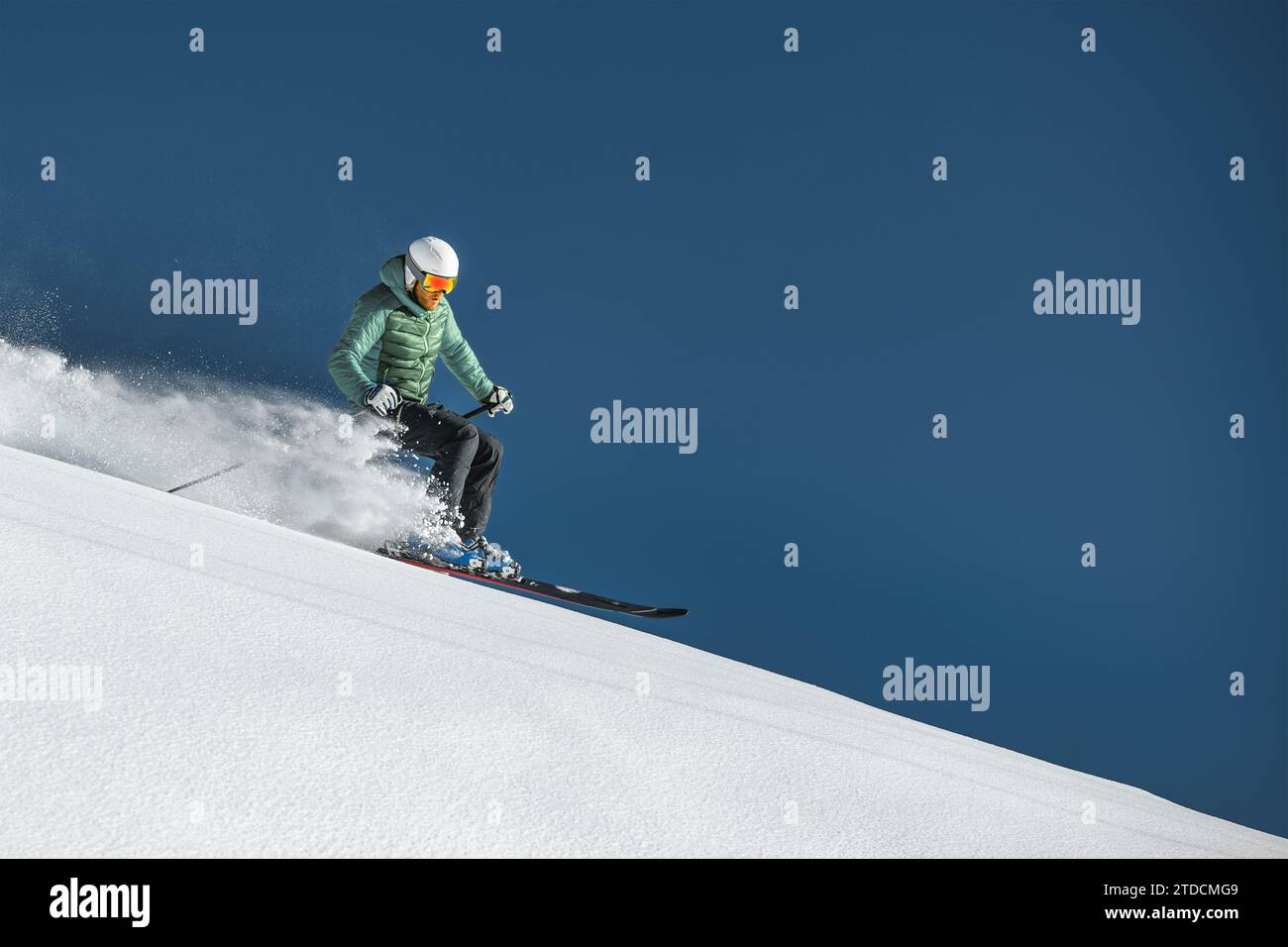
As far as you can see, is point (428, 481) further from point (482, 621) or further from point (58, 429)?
point (58, 429)

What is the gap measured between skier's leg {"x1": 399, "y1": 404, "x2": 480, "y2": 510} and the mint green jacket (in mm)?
194

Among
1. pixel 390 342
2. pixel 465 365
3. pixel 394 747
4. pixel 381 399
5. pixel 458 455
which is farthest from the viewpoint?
pixel 465 365

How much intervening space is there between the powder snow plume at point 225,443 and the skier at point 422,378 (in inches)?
15.3

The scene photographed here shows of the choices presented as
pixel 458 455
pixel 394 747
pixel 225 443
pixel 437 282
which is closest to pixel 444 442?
pixel 458 455

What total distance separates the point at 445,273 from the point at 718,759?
4146mm

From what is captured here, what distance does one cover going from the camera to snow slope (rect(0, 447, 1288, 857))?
1.07m

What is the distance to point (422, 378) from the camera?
216 inches

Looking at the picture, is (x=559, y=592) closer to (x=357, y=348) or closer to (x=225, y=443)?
(x=357, y=348)

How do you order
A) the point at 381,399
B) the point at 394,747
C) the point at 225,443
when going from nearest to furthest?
the point at 394,747, the point at 381,399, the point at 225,443

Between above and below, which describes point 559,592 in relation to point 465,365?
below

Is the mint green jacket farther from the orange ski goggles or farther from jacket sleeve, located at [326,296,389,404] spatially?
the orange ski goggles

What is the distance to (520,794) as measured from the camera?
4.14 ft

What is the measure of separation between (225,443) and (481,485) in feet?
9.84
